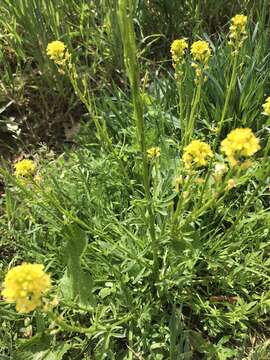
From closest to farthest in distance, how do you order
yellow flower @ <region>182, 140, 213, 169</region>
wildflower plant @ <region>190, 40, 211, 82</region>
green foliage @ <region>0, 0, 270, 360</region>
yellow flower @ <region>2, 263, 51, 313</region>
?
yellow flower @ <region>2, 263, 51, 313</region>
yellow flower @ <region>182, 140, 213, 169</region>
wildflower plant @ <region>190, 40, 211, 82</region>
green foliage @ <region>0, 0, 270, 360</region>

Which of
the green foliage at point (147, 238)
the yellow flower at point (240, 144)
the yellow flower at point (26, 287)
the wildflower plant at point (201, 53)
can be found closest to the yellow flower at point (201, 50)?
the wildflower plant at point (201, 53)

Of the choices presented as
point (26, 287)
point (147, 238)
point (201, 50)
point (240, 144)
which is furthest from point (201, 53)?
point (26, 287)

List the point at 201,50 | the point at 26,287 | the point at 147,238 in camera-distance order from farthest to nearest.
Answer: the point at 147,238
the point at 201,50
the point at 26,287

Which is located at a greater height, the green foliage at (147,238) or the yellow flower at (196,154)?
the yellow flower at (196,154)

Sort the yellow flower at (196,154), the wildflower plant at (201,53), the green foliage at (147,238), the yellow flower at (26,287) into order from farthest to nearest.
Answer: the green foliage at (147,238) → the wildflower plant at (201,53) → the yellow flower at (196,154) → the yellow flower at (26,287)

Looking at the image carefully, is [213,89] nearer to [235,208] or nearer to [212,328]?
[235,208]

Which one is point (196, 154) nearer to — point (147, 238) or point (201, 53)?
point (201, 53)

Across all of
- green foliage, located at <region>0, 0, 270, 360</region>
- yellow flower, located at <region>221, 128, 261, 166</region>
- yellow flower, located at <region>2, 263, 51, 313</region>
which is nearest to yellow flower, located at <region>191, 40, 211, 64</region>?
green foliage, located at <region>0, 0, 270, 360</region>

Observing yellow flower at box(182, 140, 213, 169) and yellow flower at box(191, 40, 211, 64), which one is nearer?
yellow flower at box(182, 140, 213, 169)

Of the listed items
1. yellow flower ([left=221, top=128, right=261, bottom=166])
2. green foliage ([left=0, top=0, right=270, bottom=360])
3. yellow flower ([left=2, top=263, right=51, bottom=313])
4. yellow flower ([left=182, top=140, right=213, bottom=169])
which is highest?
yellow flower ([left=221, top=128, right=261, bottom=166])

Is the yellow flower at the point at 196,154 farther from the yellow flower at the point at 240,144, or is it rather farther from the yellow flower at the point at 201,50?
the yellow flower at the point at 201,50

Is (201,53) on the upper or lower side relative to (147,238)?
Result: upper

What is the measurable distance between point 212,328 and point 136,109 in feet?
3.58

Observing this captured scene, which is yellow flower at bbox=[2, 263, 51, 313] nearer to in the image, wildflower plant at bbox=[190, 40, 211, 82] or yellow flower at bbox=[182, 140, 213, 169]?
yellow flower at bbox=[182, 140, 213, 169]
